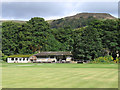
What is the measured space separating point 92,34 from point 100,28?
9878 millimetres

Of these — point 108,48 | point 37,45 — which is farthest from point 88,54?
point 37,45

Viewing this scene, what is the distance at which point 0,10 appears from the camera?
1631 cm

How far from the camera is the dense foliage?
7375 cm

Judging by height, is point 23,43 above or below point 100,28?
below

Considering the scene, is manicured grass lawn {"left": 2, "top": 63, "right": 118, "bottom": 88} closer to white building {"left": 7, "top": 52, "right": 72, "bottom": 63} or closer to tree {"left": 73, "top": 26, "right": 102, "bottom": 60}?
tree {"left": 73, "top": 26, "right": 102, "bottom": 60}

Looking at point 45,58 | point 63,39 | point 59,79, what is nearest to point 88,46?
point 45,58

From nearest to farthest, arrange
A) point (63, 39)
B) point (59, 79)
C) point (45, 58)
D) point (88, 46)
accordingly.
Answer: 1. point (59, 79)
2. point (88, 46)
3. point (45, 58)
4. point (63, 39)

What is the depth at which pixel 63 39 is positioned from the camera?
333 feet

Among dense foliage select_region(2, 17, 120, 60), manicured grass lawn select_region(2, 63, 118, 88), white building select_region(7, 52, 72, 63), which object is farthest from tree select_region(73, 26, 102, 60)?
manicured grass lawn select_region(2, 63, 118, 88)

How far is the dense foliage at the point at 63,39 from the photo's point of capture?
73.8 metres

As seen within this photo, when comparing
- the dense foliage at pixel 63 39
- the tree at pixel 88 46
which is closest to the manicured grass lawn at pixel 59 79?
the tree at pixel 88 46

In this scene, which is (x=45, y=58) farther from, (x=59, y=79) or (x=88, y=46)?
(x=59, y=79)

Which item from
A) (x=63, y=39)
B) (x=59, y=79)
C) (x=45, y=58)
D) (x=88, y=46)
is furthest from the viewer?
(x=63, y=39)

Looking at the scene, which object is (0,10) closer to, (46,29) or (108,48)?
(108,48)
